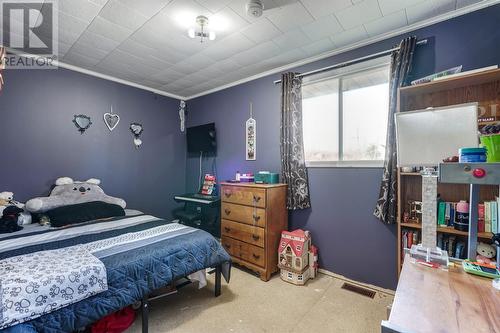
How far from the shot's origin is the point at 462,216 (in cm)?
175

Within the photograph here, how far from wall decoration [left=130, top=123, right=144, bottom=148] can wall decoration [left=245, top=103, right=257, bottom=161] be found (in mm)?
1726

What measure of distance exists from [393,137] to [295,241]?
1424mm

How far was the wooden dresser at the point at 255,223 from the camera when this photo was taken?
→ 2.55 m

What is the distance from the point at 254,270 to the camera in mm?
2645

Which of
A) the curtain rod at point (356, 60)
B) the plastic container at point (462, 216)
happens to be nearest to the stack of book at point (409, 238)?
the plastic container at point (462, 216)

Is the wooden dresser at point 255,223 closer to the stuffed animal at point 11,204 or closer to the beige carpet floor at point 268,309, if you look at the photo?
the beige carpet floor at point 268,309

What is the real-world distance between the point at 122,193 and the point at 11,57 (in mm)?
2028

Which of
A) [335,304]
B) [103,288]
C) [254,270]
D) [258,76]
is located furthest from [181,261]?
[258,76]

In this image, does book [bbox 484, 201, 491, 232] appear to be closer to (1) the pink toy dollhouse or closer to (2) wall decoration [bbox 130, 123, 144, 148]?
(1) the pink toy dollhouse

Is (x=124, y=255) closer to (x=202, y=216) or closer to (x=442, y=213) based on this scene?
(x=202, y=216)

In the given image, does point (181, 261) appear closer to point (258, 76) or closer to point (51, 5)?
point (51, 5)

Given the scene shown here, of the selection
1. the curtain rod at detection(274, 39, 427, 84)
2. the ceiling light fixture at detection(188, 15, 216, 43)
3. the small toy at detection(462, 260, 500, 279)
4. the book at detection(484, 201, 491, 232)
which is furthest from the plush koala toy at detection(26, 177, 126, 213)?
the book at detection(484, 201, 491, 232)

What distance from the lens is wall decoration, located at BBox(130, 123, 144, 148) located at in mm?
3624

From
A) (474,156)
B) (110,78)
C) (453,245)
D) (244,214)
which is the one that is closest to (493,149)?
A: (474,156)
